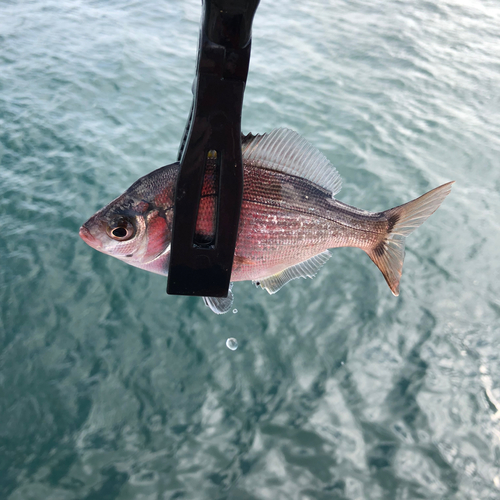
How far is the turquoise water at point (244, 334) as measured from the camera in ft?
10.2

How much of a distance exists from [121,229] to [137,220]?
0.06 meters

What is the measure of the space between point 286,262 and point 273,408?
6.11ft

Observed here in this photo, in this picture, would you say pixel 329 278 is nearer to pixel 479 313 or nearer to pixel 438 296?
pixel 438 296

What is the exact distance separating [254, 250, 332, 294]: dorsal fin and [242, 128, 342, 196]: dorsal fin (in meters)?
0.38

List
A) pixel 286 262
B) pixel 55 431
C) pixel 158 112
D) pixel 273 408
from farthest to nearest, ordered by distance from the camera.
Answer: pixel 158 112
pixel 273 408
pixel 55 431
pixel 286 262

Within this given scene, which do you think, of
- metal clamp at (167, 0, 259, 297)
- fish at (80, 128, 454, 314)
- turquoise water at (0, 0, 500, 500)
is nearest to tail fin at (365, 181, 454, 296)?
fish at (80, 128, 454, 314)

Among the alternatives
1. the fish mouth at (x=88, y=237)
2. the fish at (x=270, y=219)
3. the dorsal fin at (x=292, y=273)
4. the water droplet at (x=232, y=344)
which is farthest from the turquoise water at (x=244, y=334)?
the fish mouth at (x=88, y=237)

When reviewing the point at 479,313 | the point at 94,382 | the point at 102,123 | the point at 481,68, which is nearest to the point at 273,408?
the point at 94,382

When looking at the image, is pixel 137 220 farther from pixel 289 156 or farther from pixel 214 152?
pixel 289 156

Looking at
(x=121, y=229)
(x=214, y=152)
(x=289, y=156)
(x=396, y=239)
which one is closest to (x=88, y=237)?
(x=121, y=229)

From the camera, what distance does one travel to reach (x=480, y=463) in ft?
10.5

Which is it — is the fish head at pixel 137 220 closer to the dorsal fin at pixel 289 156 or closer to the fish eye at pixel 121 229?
the fish eye at pixel 121 229

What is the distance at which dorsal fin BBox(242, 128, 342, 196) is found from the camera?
1674 mm

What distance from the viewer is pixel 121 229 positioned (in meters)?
1.58
